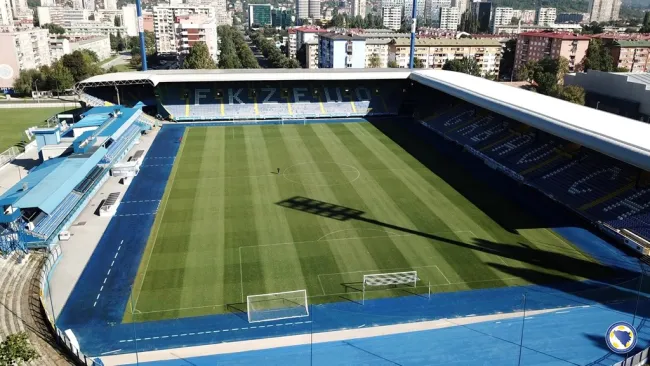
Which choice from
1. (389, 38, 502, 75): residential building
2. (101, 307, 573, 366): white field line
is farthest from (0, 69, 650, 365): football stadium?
(389, 38, 502, 75): residential building

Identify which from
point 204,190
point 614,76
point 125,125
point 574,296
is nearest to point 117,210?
point 204,190

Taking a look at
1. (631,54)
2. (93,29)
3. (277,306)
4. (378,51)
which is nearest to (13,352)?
(277,306)

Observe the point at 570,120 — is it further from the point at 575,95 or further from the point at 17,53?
the point at 17,53

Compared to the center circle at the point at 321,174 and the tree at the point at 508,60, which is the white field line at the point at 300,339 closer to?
the center circle at the point at 321,174

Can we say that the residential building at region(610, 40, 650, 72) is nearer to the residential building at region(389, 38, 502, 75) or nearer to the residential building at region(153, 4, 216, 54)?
the residential building at region(389, 38, 502, 75)

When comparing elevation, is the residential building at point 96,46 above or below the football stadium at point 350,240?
above

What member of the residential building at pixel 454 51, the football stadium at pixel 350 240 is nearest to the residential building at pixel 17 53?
the football stadium at pixel 350 240

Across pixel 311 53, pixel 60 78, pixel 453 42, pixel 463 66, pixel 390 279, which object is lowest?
→ pixel 390 279
